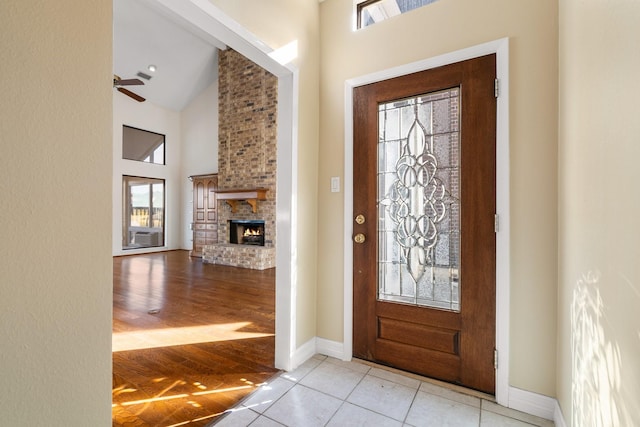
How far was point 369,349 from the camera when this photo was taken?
7.18ft

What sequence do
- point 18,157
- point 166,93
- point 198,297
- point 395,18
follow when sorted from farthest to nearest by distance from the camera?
point 166,93 → point 198,297 → point 395,18 → point 18,157

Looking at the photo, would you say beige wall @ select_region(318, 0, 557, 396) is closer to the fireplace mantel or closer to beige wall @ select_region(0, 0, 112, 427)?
beige wall @ select_region(0, 0, 112, 427)

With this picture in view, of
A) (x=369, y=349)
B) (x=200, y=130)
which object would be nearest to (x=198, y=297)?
(x=369, y=349)

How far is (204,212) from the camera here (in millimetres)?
7949

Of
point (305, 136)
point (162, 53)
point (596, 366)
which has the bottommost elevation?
point (596, 366)

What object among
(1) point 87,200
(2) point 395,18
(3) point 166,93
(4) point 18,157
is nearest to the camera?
(4) point 18,157

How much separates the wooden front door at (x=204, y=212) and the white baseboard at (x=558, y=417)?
7287 mm

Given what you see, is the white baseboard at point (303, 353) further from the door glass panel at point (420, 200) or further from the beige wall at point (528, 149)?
the beige wall at point (528, 149)

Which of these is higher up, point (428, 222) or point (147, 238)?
point (428, 222)

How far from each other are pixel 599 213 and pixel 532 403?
1272 millimetres

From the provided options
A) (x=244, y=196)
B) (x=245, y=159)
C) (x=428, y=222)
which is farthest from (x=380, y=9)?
(x=245, y=159)

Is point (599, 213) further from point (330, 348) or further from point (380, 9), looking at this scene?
point (380, 9)

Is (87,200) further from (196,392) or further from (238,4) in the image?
(196,392)

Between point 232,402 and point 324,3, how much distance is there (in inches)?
118
